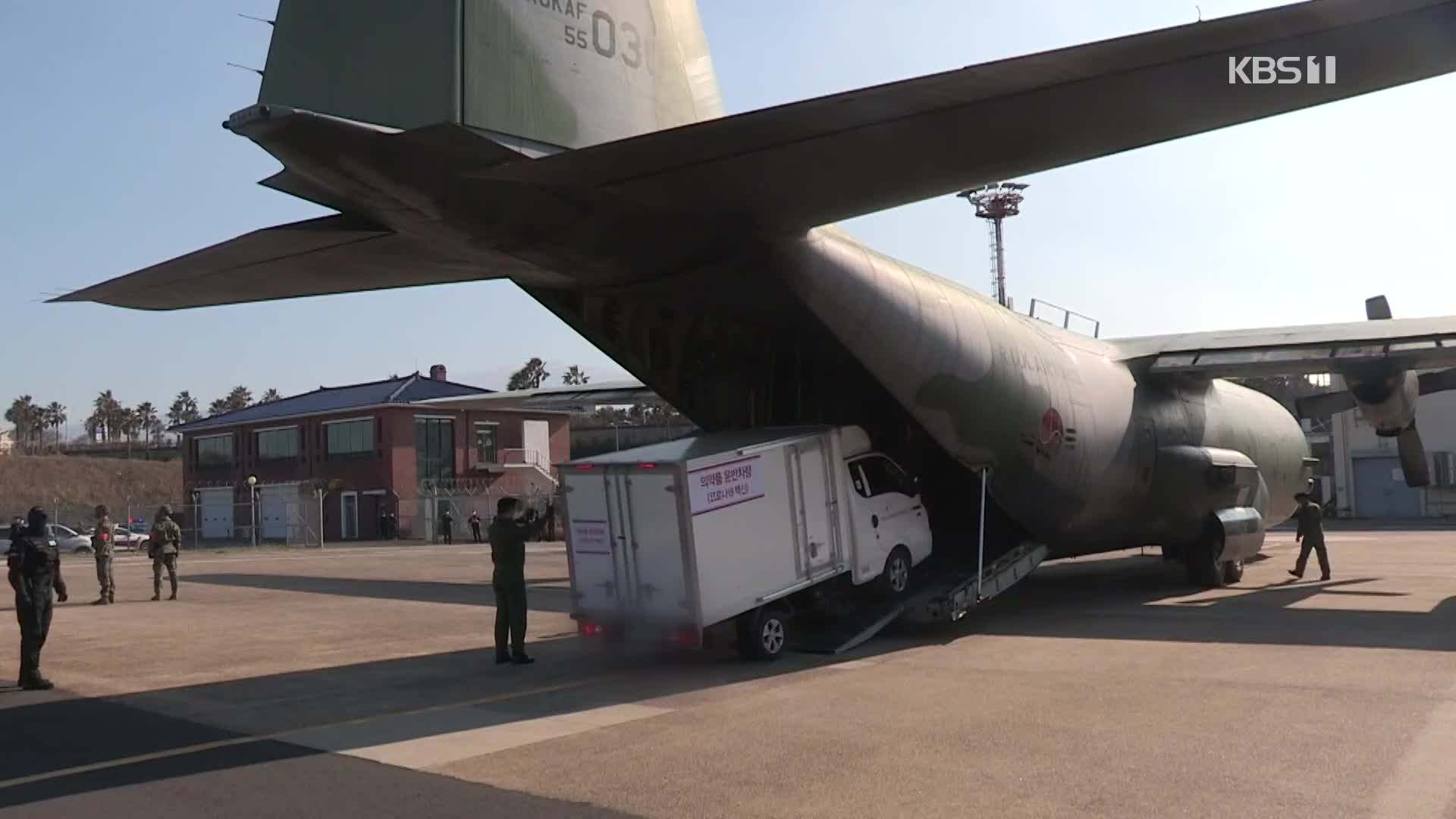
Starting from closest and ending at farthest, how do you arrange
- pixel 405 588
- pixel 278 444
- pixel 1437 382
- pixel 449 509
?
1. pixel 1437 382
2. pixel 405 588
3. pixel 449 509
4. pixel 278 444

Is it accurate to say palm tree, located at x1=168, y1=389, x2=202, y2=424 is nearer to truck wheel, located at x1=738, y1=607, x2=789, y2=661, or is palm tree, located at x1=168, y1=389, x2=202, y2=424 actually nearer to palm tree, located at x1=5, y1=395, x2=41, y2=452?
palm tree, located at x1=5, y1=395, x2=41, y2=452

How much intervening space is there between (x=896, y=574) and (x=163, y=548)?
13904mm

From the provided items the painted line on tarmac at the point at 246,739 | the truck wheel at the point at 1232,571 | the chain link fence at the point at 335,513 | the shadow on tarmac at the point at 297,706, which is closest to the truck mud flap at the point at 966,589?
the shadow on tarmac at the point at 297,706

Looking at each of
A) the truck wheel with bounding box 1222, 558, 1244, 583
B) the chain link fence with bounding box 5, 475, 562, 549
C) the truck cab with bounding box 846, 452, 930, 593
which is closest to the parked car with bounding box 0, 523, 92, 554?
the chain link fence with bounding box 5, 475, 562, 549

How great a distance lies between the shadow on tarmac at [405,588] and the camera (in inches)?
760

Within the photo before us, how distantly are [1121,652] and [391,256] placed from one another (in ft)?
27.5

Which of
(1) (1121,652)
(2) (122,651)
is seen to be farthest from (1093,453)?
(2) (122,651)

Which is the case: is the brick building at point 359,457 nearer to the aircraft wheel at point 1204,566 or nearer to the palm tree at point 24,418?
the aircraft wheel at point 1204,566

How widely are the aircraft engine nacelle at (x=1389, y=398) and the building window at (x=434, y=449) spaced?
41391mm

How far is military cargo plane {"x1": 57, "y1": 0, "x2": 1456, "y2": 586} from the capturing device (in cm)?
792

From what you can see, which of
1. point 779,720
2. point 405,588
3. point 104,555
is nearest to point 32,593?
point 779,720

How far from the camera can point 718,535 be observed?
36.5ft

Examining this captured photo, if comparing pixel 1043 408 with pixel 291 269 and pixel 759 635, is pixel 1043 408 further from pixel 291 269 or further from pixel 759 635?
pixel 291 269

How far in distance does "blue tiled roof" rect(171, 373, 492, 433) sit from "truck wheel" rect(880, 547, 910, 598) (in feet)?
133
